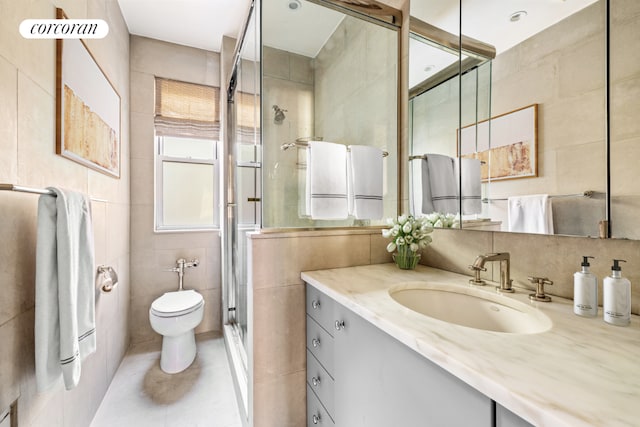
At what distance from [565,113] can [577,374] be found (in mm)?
690

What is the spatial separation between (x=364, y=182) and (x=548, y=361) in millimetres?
1044

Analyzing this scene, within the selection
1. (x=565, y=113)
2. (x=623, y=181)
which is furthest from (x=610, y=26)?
(x=623, y=181)

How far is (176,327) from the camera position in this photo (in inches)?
73.4

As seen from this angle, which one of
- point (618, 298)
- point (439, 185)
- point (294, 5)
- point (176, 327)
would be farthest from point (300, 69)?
point (176, 327)

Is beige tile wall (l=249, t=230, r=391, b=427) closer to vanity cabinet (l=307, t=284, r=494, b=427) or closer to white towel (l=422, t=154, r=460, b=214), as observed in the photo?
vanity cabinet (l=307, t=284, r=494, b=427)

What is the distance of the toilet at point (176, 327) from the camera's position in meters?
1.85

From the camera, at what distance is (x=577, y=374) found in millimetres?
452

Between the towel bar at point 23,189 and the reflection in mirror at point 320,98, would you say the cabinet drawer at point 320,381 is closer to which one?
the reflection in mirror at point 320,98

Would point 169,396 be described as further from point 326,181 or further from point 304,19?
point 304,19

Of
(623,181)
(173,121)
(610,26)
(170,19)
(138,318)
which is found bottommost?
(138,318)

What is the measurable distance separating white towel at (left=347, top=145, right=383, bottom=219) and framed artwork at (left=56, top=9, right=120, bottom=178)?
4.21 feet

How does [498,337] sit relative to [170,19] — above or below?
below

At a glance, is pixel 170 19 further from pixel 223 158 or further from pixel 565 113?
pixel 565 113

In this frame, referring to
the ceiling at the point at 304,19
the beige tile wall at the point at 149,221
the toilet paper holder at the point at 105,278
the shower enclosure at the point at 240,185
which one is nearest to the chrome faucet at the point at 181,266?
the beige tile wall at the point at 149,221
